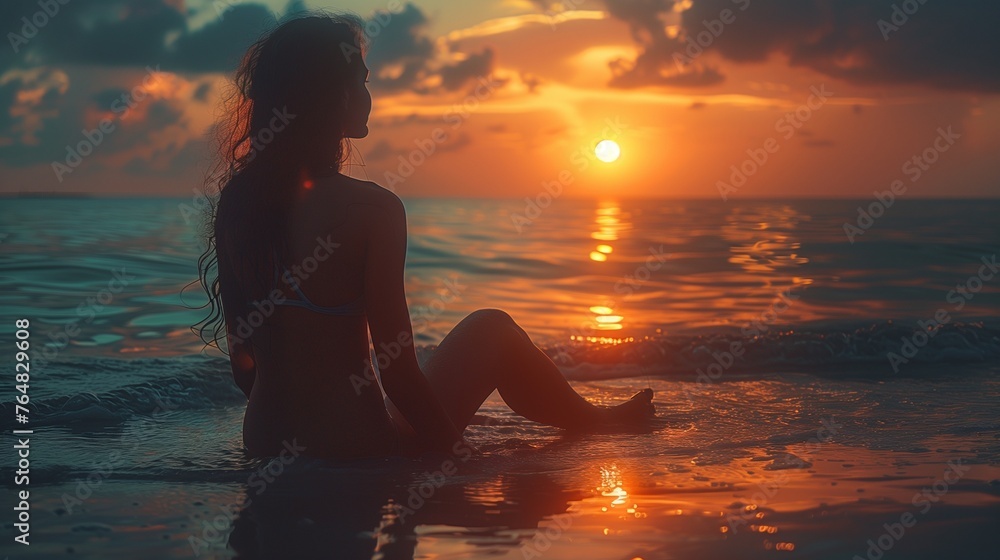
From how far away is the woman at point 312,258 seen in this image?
268 cm

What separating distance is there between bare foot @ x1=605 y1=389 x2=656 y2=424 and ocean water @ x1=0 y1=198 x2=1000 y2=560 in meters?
0.13

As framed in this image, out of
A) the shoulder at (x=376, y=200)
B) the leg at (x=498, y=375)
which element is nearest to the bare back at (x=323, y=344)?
the shoulder at (x=376, y=200)

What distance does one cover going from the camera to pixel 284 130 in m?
2.74

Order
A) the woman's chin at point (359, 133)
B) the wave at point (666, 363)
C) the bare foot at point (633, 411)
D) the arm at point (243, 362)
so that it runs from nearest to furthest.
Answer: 1. the woman's chin at point (359, 133)
2. the arm at point (243, 362)
3. the bare foot at point (633, 411)
4. the wave at point (666, 363)

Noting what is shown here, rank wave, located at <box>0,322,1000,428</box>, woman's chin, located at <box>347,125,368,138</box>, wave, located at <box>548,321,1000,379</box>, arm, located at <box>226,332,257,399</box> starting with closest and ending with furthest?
1. woman's chin, located at <box>347,125,368,138</box>
2. arm, located at <box>226,332,257,399</box>
3. wave, located at <box>0,322,1000,428</box>
4. wave, located at <box>548,321,1000,379</box>

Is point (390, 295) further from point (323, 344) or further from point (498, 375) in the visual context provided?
point (498, 375)

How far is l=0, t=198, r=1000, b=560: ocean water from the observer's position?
2.51m

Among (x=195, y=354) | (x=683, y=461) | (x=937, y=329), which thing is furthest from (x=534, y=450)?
(x=937, y=329)

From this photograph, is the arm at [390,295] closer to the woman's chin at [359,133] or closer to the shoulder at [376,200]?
the shoulder at [376,200]

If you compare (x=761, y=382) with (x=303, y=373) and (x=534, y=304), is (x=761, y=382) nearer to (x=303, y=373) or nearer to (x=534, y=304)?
(x=303, y=373)

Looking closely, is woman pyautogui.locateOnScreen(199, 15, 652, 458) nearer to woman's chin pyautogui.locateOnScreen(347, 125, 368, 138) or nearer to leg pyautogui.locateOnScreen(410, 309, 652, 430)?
woman's chin pyautogui.locateOnScreen(347, 125, 368, 138)

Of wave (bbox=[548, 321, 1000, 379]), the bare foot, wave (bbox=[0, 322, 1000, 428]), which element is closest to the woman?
the bare foot

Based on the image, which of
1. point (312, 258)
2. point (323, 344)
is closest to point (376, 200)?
point (312, 258)

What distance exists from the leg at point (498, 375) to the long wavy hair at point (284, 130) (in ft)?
2.91
